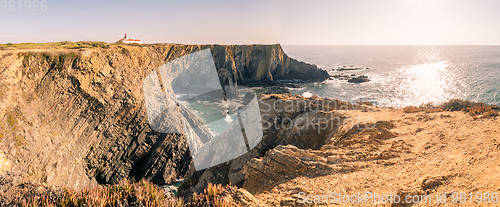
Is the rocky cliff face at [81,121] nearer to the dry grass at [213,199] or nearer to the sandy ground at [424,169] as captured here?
the dry grass at [213,199]

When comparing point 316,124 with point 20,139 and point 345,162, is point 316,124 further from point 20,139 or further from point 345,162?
point 20,139

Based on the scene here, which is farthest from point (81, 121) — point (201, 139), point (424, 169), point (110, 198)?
point (424, 169)

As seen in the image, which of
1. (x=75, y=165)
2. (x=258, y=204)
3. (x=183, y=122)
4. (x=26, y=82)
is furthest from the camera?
(x=183, y=122)

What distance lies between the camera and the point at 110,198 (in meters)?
5.32

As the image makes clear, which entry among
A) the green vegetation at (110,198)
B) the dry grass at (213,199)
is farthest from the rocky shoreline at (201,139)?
the green vegetation at (110,198)

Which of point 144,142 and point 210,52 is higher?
point 210,52

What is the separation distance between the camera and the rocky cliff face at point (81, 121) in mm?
13786

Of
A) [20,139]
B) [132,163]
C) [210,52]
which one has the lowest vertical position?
[132,163]

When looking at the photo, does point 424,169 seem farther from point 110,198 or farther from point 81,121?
point 81,121

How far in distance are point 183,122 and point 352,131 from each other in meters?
18.7

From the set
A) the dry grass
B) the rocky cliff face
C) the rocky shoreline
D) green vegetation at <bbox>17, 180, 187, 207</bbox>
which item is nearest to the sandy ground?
the rocky shoreline

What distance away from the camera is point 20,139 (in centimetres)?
1336

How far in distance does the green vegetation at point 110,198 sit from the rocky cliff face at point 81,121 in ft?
34.4

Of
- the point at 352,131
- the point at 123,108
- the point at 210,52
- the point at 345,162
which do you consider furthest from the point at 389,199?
the point at 210,52
